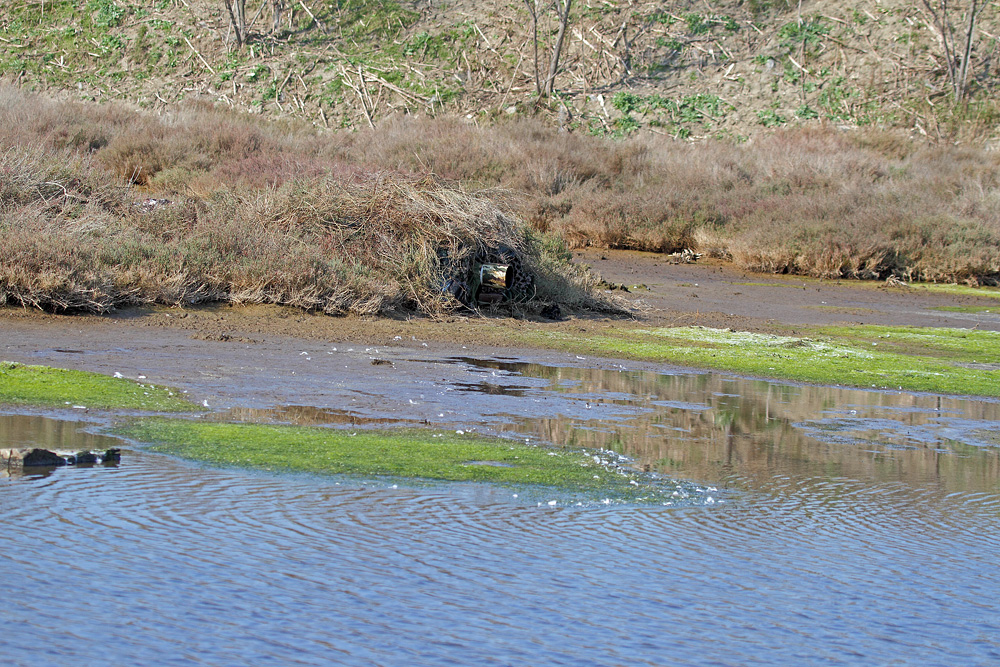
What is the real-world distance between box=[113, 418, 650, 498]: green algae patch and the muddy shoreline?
3.07ft

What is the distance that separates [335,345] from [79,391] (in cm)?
413

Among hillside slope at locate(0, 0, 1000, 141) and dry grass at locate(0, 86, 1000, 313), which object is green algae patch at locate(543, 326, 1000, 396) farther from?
hillside slope at locate(0, 0, 1000, 141)

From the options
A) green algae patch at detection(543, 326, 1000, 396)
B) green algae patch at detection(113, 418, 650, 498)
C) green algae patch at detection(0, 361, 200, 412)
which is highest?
green algae patch at detection(543, 326, 1000, 396)

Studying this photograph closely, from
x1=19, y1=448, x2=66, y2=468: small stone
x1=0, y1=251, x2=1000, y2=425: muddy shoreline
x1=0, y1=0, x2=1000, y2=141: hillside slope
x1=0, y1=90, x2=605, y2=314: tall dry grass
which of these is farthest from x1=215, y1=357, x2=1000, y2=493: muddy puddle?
x1=0, y1=0, x2=1000, y2=141: hillside slope

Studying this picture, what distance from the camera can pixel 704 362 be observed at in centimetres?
1255

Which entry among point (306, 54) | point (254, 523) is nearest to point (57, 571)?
point (254, 523)

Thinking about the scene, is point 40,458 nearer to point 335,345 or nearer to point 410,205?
point 335,345

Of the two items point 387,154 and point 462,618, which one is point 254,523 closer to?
point 462,618

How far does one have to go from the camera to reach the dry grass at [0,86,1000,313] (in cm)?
1386

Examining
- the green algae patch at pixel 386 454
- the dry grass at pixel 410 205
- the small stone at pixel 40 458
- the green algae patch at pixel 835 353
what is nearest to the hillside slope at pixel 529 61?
the dry grass at pixel 410 205

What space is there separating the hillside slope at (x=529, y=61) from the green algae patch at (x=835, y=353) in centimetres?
2197

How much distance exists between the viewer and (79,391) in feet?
26.7

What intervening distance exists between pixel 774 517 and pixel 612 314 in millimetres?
10464

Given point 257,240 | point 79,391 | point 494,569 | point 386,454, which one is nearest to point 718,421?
point 386,454
